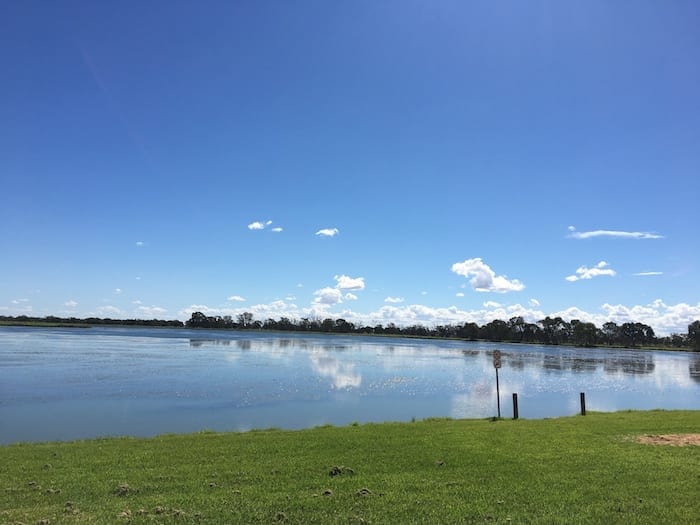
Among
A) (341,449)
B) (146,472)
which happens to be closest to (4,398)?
(146,472)

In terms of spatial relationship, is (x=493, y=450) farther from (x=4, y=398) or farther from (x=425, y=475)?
(x=4, y=398)

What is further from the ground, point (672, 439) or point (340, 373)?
point (672, 439)

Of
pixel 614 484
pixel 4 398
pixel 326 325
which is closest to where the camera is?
pixel 614 484

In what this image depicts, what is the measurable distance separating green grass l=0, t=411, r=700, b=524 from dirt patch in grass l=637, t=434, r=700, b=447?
37 centimetres

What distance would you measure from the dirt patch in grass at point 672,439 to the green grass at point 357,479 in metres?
0.37

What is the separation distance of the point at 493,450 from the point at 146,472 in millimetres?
6604

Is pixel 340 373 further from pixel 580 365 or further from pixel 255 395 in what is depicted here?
pixel 580 365

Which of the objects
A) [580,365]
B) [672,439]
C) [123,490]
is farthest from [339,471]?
[580,365]

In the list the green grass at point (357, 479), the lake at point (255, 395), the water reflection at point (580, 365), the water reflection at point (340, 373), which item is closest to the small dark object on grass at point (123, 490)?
the green grass at point (357, 479)

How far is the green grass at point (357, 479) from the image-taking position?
21.7ft

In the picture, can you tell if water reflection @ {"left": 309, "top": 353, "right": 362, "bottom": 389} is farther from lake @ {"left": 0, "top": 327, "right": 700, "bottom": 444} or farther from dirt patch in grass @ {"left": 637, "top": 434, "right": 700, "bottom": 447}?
dirt patch in grass @ {"left": 637, "top": 434, "right": 700, "bottom": 447}

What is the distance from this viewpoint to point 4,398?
2083 cm

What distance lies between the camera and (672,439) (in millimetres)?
11633

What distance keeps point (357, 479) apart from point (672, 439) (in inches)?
317
